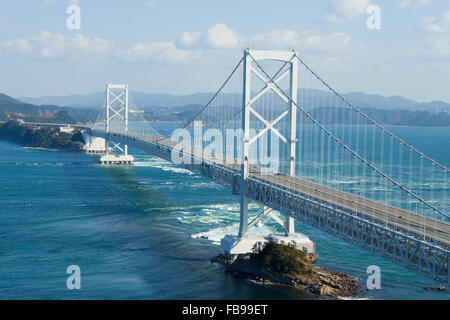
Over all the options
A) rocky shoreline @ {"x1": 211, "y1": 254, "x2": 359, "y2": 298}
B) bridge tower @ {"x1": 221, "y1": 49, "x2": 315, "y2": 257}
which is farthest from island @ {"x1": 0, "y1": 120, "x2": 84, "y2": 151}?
rocky shoreline @ {"x1": 211, "y1": 254, "x2": 359, "y2": 298}

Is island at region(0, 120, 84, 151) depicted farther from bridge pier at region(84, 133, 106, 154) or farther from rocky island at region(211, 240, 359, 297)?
rocky island at region(211, 240, 359, 297)

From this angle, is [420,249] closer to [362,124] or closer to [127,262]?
[127,262]

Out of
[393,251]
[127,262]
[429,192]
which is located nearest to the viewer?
[393,251]

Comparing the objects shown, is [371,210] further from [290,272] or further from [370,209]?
[290,272]

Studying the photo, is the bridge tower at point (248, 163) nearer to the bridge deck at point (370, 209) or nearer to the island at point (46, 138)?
the bridge deck at point (370, 209)

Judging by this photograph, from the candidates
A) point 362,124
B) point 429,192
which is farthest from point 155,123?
point 429,192

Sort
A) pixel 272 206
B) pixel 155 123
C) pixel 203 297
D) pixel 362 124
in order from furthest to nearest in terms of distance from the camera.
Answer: pixel 155 123, pixel 362 124, pixel 272 206, pixel 203 297
